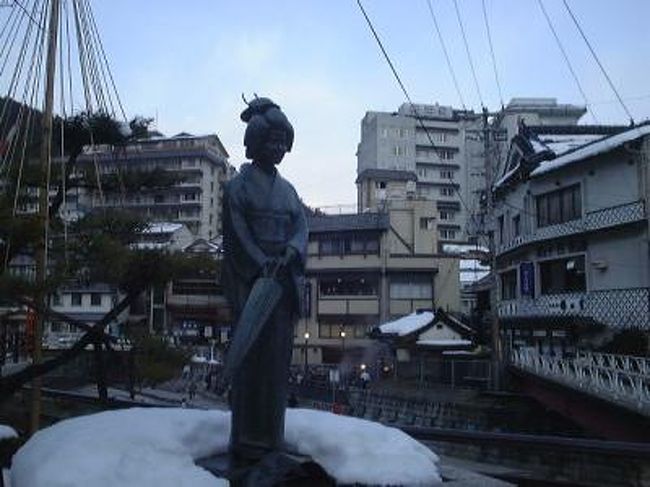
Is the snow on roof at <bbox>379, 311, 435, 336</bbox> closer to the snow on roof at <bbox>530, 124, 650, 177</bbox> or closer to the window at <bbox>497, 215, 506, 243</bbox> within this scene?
the window at <bbox>497, 215, 506, 243</bbox>

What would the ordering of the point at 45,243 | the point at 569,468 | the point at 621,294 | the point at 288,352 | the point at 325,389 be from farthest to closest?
the point at 325,389 < the point at 621,294 < the point at 569,468 < the point at 45,243 < the point at 288,352

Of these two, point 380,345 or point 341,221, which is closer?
point 380,345

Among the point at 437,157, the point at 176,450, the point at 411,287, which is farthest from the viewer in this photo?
the point at 437,157

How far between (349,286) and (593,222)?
25.8 m

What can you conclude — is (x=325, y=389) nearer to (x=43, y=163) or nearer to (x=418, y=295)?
(x=418, y=295)

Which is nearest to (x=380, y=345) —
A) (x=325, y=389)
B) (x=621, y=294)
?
(x=325, y=389)

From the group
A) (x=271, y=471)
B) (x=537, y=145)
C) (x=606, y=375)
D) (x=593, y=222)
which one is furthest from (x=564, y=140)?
(x=271, y=471)

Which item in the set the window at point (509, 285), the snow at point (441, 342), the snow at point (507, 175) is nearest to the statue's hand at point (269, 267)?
the snow at point (507, 175)

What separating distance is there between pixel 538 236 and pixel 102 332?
27.7 metres

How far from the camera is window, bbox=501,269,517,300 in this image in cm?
3872

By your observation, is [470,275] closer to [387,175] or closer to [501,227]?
[387,175]

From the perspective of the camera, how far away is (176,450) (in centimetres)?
702

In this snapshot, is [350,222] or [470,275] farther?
[470,275]

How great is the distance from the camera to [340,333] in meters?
53.5
